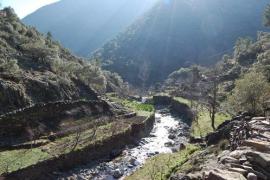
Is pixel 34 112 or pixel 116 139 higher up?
pixel 34 112

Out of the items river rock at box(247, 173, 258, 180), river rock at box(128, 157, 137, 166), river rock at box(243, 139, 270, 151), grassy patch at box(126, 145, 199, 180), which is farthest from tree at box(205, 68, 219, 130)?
river rock at box(247, 173, 258, 180)

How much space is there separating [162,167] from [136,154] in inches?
643

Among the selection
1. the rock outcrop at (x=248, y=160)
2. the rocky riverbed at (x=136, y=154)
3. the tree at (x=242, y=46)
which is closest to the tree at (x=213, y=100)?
the rocky riverbed at (x=136, y=154)

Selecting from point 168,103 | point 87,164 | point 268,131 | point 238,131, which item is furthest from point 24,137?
point 168,103

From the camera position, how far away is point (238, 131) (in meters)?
41.1

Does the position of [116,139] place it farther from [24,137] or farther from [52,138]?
[24,137]

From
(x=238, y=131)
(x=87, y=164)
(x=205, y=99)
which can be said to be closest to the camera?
(x=238, y=131)

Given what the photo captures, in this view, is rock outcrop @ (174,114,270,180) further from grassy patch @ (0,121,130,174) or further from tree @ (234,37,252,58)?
tree @ (234,37,252,58)

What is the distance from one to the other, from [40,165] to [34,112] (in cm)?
1806

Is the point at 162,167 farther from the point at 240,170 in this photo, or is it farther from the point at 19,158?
the point at 240,170

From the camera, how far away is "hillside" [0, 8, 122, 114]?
237 feet

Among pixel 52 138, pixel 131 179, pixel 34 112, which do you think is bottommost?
pixel 131 179

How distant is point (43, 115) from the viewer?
69062 mm

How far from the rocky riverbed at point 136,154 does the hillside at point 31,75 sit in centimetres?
1956
